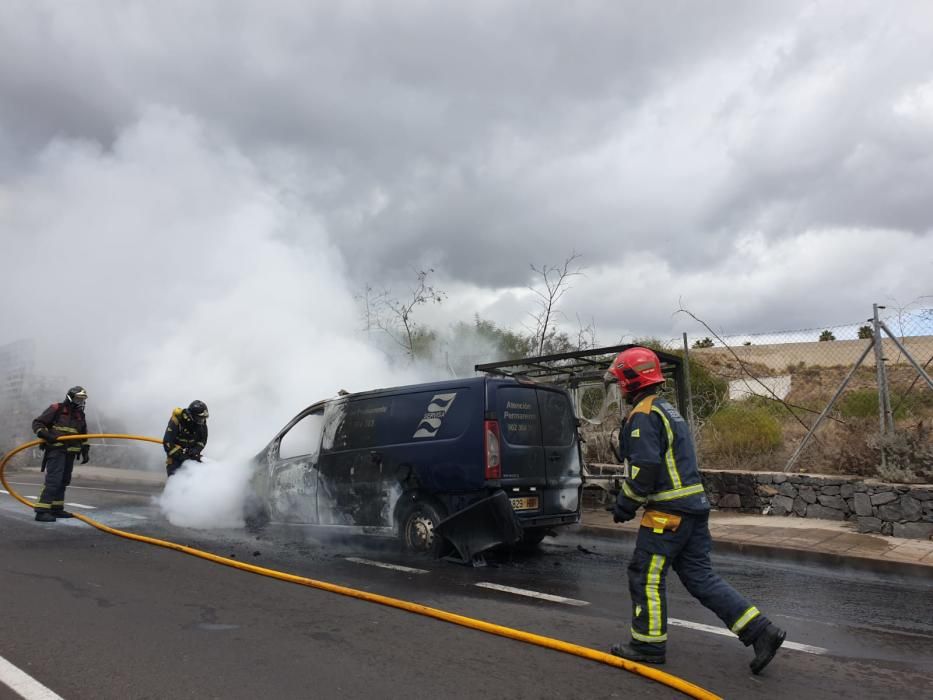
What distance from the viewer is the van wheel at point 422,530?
6145 mm

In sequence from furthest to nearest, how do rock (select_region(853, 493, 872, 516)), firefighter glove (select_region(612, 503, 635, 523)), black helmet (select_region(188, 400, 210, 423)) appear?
black helmet (select_region(188, 400, 210, 423))
rock (select_region(853, 493, 872, 516))
firefighter glove (select_region(612, 503, 635, 523))

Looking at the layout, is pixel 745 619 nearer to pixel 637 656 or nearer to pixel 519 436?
pixel 637 656

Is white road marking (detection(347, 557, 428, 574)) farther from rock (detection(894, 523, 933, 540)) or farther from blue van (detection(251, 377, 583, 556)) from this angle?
rock (detection(894, 523, 933, 540))

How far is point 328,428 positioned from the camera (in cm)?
725

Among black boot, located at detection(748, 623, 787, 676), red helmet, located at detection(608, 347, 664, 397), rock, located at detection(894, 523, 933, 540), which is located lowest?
black boot, located at detection(748, 623, 787, 676)

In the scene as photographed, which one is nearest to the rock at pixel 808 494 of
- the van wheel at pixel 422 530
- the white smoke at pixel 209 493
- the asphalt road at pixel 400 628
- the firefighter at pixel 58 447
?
the asphalt road at pixel 400 628

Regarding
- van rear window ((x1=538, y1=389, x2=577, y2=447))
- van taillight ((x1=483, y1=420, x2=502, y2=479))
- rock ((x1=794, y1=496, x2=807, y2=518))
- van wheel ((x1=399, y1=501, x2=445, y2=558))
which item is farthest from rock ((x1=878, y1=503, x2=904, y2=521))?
van wheel ((x1=399, y1=501, x2=445, y2=558))

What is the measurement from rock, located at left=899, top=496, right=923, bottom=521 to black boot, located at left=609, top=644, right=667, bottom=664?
16.5 ft

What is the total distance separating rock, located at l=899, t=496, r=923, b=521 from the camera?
701cm

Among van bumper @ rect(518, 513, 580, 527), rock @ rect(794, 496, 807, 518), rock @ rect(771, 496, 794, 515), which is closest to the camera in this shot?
van bumper @ rect(518, 513, 580, 527)

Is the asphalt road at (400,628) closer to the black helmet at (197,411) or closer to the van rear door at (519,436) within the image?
the van rear door at (519,436)

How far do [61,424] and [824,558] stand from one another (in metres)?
8.68

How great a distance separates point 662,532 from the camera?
139 inches

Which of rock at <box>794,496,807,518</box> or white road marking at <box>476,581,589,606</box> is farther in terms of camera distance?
rock at <box>794,496,807,518</box>
